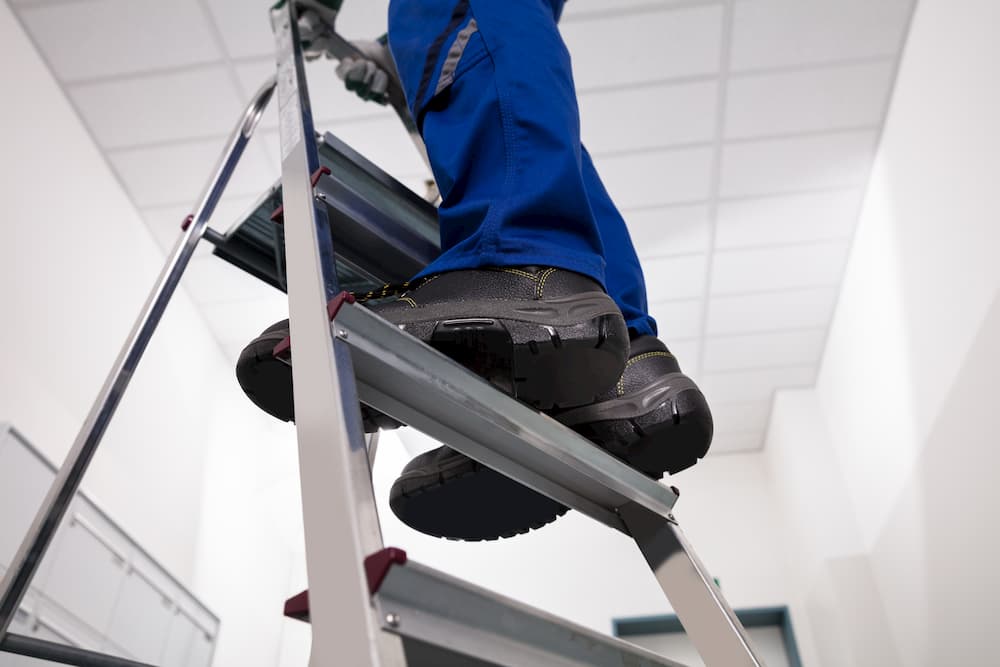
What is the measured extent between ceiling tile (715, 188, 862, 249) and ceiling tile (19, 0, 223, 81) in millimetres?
1947

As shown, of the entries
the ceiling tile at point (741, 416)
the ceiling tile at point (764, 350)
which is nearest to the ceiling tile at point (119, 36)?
the ceiling tile at point (764, 350)

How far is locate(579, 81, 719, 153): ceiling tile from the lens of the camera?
281cm

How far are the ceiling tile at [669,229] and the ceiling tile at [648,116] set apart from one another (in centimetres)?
32

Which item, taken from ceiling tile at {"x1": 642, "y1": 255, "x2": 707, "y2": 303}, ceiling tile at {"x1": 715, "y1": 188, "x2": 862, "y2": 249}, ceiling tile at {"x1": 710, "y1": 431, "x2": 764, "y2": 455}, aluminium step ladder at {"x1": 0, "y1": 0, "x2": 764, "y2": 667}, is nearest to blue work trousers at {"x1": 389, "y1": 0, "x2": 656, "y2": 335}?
aluminium step ladder at {"x1": 0, "y1": 0, "x2": 764, "y2": 667}

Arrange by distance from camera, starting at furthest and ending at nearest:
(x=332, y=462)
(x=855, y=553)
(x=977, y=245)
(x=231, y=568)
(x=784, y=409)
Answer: (x=784, y=409) → (x=855, y=553) → (x=231, y=568) → (x=977, y=245) → (x=332, y=462)

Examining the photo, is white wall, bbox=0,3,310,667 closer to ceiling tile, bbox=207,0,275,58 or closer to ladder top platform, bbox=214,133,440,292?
ceiling tile, bbox=207,0,275,58

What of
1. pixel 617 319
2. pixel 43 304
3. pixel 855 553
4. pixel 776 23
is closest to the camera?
pixel 617 319

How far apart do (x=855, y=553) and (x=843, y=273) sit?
117cm

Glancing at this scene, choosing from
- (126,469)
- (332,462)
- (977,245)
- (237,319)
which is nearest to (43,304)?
(126,469)

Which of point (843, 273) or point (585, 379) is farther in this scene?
point (843, 273)

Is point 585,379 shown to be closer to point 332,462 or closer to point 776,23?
point 332,462

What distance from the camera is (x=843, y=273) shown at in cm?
348

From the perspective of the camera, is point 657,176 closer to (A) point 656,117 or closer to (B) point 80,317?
(A) point 656,117

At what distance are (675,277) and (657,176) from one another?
0.54m
